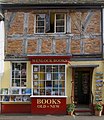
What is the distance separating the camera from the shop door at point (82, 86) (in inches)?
938

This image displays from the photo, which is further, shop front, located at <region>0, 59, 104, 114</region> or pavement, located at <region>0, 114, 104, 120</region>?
shop front, located at <region>0, 59, 104, 114</region>

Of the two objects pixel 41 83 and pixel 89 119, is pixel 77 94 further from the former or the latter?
pixel 89 119

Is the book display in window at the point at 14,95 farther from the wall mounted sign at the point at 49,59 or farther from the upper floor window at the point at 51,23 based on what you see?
the upper floor window at the point at 51,23

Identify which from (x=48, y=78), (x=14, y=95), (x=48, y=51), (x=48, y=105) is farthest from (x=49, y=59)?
(x=14, y=95)

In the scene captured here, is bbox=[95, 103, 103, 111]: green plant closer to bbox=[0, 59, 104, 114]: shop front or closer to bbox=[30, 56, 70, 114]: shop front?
bbox=[0, 59, 104, 114]: shop front

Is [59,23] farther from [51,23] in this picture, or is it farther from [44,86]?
[44,86]

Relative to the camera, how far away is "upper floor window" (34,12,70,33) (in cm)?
2194

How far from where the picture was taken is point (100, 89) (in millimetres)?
21438

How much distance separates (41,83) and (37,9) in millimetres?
4315

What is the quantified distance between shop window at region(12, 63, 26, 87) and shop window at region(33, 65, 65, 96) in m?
0.70

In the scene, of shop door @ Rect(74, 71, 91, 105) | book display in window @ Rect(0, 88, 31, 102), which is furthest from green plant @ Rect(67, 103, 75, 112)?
shop door @ Rect(74, 71, 91, 105)

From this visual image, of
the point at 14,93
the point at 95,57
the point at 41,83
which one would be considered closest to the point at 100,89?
the point at 95,57

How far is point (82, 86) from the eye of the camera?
2397 cm

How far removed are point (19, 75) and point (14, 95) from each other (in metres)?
1.22
